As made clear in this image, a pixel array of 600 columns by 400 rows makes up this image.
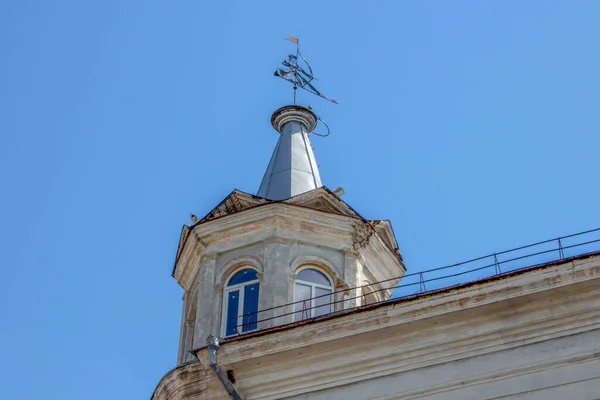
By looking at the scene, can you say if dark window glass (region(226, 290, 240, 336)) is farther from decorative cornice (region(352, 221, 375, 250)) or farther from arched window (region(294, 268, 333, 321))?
decorative cornice (region(352, 221, 375, 250))

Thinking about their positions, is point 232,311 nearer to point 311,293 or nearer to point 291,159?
point 311,293

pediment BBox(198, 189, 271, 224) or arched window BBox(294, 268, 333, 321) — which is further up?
pediment BBox(198, 189, 271, 224)

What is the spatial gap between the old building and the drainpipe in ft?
0.07

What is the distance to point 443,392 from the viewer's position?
18.8 meters

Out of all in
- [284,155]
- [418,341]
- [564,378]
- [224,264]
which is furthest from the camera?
[284,155]

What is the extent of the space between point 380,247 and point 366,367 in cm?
562

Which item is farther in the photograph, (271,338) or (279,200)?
(279,200)

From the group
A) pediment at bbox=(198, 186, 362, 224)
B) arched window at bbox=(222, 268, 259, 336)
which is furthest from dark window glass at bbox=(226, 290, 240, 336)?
pediment at bbox=(198, 186, 362, 224)

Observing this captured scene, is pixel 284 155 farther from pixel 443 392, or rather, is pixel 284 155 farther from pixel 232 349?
pixel 443 392

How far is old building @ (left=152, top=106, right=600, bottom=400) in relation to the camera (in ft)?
61.2

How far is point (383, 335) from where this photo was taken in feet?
64.5

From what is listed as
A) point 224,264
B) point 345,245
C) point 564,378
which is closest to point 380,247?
point 345,245

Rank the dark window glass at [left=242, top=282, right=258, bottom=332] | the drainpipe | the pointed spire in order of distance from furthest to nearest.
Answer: the pointed spire
the dark window glass at [left=242, top=282, right=258, bottom=332]
the drainpipe

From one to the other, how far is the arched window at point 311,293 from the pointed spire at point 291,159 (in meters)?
2.38
